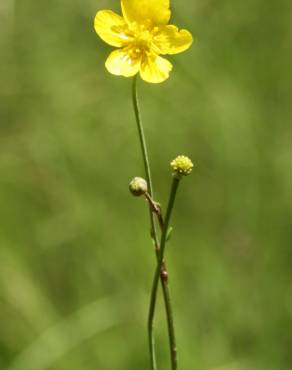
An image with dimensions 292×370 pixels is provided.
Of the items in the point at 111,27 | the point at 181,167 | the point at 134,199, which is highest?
the point at 134,199

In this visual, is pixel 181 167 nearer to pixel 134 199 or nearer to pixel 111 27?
pixel 111 27

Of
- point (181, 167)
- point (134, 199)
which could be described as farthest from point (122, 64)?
point (134, 199)

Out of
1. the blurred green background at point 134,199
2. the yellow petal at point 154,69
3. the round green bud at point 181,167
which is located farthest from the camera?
the blurred green background at point 134,199

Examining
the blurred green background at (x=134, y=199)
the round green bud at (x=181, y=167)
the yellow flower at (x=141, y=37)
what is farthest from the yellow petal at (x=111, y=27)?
the blurred green background at (x=134, y=199)

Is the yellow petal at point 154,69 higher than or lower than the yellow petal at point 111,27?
lower

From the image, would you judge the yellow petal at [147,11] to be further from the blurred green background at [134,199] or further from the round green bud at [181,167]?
the blurred green background at [134,199]

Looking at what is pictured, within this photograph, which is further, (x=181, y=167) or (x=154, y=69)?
(x=154, y=69)

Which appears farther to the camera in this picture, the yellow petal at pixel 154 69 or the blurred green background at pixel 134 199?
the blurred green background at pixel 134 199
